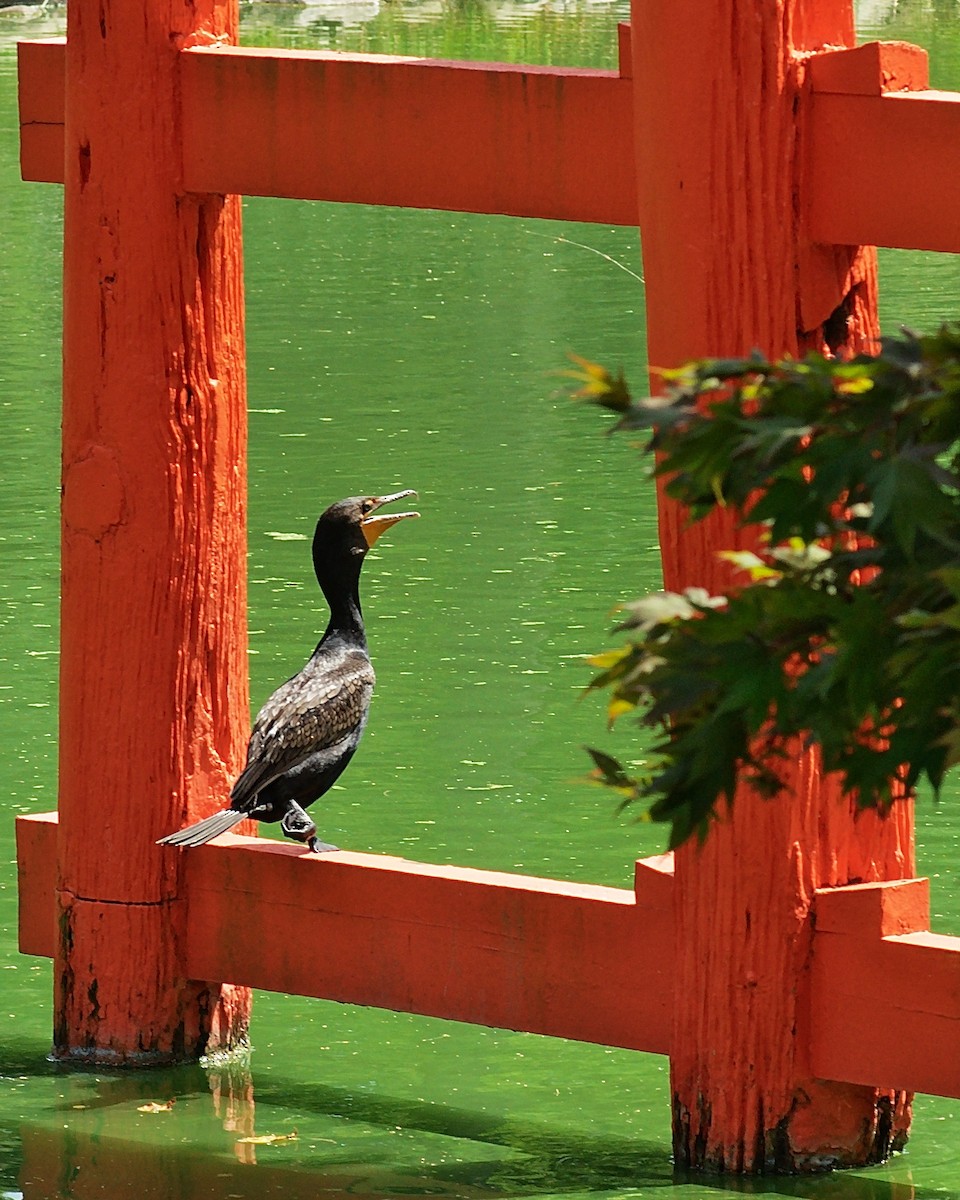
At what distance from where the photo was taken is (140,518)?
542cm

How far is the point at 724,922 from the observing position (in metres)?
4.74

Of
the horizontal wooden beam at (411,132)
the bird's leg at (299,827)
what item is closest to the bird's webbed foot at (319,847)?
the bird's leg at (299,827)

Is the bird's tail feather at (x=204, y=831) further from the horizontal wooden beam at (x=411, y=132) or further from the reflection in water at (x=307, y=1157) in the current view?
the horizontal wooden beam at (x=411, y=132)

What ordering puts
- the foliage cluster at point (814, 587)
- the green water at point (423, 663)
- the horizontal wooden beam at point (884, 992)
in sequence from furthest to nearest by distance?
the green water at point (423, 663) < the horizontal wooden beam at point (884, 992) < the foliage cluster at point (814, 587)

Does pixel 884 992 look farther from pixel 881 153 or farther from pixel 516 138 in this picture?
pixel 516 138

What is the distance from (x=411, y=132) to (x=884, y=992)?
5.72 ft

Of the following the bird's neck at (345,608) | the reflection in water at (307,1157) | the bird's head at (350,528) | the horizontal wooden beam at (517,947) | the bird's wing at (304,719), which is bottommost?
the reflection in water at (307,1157)

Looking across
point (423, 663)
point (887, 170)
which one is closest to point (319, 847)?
point (887, 170)

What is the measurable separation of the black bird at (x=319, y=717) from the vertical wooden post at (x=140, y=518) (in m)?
0.10

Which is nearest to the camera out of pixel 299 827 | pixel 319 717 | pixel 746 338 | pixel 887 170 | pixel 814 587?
pixel 814 587

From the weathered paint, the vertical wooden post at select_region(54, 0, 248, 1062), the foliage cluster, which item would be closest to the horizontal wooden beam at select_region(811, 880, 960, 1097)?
the weathered paint

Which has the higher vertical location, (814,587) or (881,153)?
(881,153)

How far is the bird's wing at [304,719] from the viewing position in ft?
18.1

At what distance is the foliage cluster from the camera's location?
2348 millimetres
